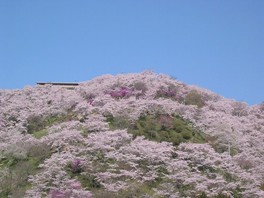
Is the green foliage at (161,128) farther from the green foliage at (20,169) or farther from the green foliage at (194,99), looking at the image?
the green foliage at (20,169)

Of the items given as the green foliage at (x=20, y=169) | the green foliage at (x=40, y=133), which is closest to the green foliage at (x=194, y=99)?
the green foliage at (x=40, y=133)

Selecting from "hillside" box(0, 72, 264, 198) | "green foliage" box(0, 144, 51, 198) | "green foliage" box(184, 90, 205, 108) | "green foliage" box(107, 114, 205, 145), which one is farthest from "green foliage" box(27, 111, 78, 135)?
"green foliage" box(184, 90, 205, 108)

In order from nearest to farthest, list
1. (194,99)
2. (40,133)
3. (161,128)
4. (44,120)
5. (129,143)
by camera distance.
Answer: (129,143) < (161,128) < (40,133) < (44,120) < (194,99)

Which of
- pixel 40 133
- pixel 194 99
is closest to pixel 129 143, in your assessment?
pixel 40 133

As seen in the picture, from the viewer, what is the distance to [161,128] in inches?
1358

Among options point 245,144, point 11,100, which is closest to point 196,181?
point 245,144

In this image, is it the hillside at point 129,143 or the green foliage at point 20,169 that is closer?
the hillside at point 129,143

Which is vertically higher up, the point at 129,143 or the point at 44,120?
the point at 44,120

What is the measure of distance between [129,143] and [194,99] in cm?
1424

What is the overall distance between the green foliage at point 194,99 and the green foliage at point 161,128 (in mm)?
5734

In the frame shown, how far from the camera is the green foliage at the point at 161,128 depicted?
33.1 meters

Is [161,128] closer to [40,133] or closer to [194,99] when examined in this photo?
[40,133]

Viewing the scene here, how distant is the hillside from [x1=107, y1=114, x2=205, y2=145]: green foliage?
0.25 feet

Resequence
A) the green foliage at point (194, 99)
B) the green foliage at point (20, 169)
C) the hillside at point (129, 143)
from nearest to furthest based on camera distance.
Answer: the hillside at point (129, 143)
the green foliage at point (20, 169)
the green foliage at point (194, 99)
